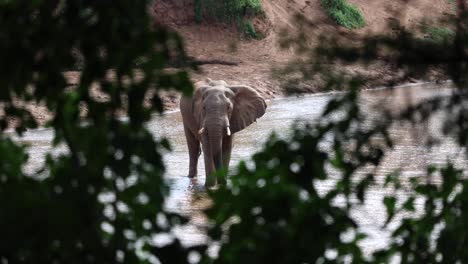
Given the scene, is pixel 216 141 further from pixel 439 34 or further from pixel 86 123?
pixel 86 123

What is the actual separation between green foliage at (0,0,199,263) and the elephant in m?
11.1

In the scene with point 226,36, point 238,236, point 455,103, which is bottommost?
point 226,36

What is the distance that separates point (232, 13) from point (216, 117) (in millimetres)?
21061

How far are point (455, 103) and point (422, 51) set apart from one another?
173mm

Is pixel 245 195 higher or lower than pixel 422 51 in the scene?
lower

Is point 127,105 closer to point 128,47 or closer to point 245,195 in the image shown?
point 128,47

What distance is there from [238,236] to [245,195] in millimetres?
98

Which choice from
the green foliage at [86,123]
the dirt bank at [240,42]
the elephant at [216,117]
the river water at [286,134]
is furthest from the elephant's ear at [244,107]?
the green foliage at [86,123]

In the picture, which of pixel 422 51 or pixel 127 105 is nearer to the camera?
pixel 127 105

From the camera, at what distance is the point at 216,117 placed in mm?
13711

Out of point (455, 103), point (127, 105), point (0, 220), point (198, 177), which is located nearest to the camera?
point (0, 220)

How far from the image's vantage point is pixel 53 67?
2.20 m

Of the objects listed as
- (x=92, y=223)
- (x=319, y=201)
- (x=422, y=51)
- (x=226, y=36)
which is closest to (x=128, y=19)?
(x=92, y=223)

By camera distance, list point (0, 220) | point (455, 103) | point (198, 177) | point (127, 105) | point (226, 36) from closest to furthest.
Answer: point (0, 220) < point (127, 105) < point (455, 103) < point (198, 177) < point (226, 36)
